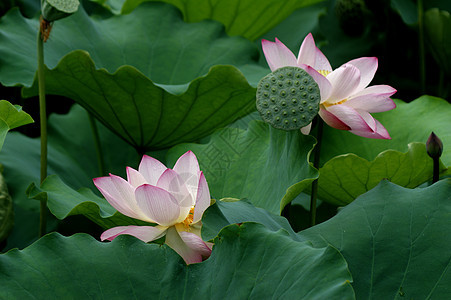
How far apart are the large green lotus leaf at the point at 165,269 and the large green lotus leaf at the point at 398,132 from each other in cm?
63

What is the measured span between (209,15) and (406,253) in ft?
3.75

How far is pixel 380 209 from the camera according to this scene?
0.85 meters

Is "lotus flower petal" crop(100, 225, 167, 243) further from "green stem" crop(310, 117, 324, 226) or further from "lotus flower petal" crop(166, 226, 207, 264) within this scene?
"green stem" crop(310, 117, 324, 226)

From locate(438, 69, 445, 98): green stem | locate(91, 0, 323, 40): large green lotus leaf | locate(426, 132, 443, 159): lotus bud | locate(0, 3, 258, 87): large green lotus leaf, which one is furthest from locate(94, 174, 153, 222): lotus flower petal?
locate(438, 69, 445, 98): green stem

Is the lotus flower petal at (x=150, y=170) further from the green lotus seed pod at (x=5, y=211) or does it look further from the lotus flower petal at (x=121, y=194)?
the green lotus seed pod at (x=5, y=211)

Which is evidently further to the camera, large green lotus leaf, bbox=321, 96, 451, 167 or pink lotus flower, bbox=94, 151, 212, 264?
large green lotus leaf, bbox=321, 96, 451, 167

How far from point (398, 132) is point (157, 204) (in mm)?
753

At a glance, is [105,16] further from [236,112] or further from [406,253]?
[406,253]

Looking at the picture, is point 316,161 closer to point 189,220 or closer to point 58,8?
point 189,220

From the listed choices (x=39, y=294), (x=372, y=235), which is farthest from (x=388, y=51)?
(x=39, y=294)

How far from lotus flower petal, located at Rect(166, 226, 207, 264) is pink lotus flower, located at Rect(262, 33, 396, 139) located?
0.92 ft

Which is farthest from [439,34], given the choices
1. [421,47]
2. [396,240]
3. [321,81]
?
[396,240]

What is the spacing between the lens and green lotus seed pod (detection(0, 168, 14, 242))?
3.95 ft

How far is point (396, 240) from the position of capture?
0.81 metres
